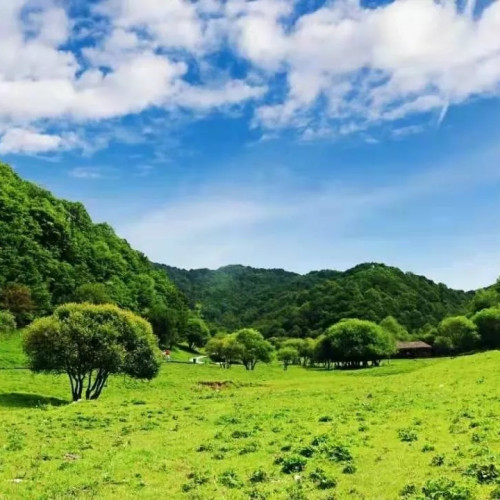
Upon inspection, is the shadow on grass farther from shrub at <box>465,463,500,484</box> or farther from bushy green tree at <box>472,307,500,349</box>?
bushy green tree at <box>472,307,500,349</box>

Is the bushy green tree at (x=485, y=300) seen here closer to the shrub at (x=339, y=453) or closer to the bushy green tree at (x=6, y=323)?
the bushy green tree at (x=6, y=323)

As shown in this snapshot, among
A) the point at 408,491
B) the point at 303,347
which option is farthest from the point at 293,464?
the point at 303,347

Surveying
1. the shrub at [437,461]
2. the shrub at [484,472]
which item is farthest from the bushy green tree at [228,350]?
the shrub at [484,472]

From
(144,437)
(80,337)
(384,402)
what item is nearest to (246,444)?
(144,437)

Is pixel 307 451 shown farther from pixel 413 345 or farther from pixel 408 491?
pixel 413 345

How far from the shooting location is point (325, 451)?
2044 centimetres

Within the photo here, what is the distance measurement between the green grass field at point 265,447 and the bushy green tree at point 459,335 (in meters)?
110

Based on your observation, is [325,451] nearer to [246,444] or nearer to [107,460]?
[246,444]

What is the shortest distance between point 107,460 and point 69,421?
1308cm

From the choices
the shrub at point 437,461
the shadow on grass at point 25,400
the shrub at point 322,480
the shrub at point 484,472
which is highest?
the shrub at point 484,472

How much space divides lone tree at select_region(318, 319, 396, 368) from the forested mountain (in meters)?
46.3

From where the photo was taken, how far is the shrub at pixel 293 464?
61.1 ft

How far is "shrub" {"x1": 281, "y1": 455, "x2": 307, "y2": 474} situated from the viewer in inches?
733

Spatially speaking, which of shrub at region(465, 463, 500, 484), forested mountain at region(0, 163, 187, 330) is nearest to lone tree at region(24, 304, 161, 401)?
shrub at region(465, 463, 500, 484)
